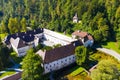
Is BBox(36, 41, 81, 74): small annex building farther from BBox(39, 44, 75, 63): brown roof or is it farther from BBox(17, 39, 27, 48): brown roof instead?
BBox(17, 39, 27, 48): brown roof

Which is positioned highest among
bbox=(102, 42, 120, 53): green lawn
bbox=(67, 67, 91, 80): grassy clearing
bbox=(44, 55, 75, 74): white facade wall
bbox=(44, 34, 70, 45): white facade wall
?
bbox=(44, 34, 70, 45): white facade wall

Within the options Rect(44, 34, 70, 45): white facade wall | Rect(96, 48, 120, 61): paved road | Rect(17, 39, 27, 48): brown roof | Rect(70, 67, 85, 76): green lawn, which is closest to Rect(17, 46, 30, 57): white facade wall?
Rect(17, 39, 27, 48): brown roof

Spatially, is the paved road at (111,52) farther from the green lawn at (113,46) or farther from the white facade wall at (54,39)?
the white facade wall at (54,39)

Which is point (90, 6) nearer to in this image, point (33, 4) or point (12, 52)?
point (12, 52)

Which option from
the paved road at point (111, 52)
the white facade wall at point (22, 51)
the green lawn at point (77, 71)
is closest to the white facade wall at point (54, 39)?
the white facade wall at point (22, 51)

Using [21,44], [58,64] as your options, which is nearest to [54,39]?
[21,44]
